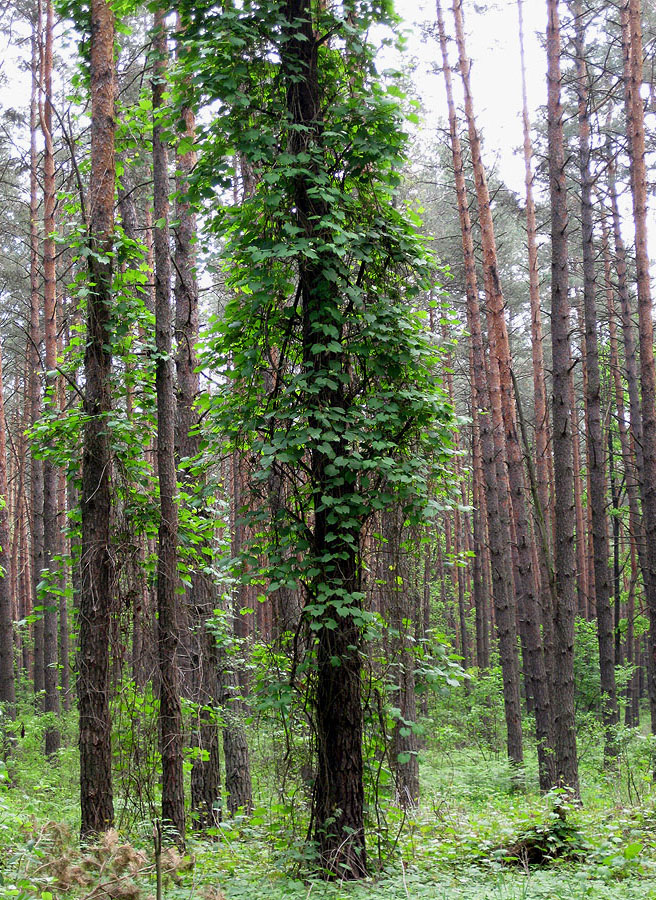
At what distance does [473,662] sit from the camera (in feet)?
103

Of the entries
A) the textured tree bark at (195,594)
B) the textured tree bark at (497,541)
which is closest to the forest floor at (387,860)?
the textured tree bark at (195,594)

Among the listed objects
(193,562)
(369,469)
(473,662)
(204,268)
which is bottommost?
(473,662)

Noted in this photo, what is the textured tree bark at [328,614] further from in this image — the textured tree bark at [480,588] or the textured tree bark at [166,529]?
the textured tree bark at [480,588]

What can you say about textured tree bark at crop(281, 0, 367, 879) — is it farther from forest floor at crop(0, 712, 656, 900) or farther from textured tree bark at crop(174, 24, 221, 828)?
textured tree bark at crop(174, 24, 221, 828)

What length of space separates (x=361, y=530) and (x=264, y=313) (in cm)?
184

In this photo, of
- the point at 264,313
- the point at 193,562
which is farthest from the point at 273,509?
the point at 193,562

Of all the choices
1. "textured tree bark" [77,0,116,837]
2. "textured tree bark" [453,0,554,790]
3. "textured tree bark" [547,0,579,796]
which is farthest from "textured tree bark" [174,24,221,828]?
"textured tree bark" [453,0,554,790]

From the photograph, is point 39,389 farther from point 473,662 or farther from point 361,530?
point 473,662

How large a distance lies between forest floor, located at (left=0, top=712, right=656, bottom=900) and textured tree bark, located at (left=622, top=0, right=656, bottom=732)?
5649 mm

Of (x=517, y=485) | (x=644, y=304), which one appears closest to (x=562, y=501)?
(x=517, y=485)

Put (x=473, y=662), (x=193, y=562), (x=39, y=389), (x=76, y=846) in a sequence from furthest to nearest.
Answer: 1. (x=473, y=662)
2. (x=39, y=389)
3. (x=193, y=562)
4. (x=76, y=846)

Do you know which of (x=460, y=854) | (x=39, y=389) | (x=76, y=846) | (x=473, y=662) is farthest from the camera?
(x=473, y=662)

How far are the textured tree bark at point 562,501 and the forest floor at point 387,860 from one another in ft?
3.99

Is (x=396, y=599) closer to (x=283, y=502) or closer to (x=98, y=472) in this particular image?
(x=283, y=502)
